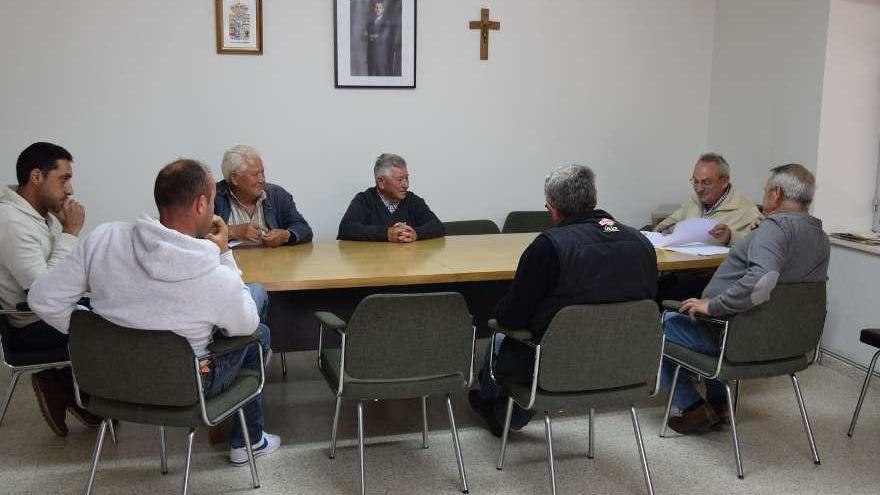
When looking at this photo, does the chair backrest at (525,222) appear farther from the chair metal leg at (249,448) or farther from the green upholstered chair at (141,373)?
the green upholstered chair at (141,373)

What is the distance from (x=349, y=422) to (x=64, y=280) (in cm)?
146

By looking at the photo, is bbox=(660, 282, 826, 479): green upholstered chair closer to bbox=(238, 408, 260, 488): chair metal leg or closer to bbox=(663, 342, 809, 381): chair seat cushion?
A: bbox=(663, 342, 809, 381): chair seat cushion

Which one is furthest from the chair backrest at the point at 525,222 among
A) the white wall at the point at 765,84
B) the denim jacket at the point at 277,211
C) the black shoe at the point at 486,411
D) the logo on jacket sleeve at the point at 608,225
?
the logo on jacket sleeve at the point at 608,225

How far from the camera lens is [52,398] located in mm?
3213

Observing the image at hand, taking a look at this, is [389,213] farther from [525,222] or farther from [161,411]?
[161,411]

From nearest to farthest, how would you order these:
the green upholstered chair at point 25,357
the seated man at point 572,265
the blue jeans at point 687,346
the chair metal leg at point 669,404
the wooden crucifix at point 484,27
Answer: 1. the seated man at point 572,265
2. the green upholstered chair at point 25,357
3. the blue jeans at point 687,346
4. the chair metal leg at point 669,404
5. the wooden crucifix at point 484,27

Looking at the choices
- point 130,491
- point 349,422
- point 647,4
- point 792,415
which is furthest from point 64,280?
point 647,4

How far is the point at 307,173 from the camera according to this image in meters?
4.86

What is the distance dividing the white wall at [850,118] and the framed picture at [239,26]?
3257 millimetres

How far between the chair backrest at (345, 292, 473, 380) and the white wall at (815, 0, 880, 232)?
2.84 m

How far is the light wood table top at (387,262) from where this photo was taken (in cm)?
299

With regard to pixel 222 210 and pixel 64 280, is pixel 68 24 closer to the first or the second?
pixel 222 210

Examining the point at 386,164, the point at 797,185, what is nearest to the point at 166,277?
the point at 386,164

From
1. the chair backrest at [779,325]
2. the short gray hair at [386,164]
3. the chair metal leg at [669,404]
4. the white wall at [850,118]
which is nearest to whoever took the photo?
the chair backrest at [779,325]
